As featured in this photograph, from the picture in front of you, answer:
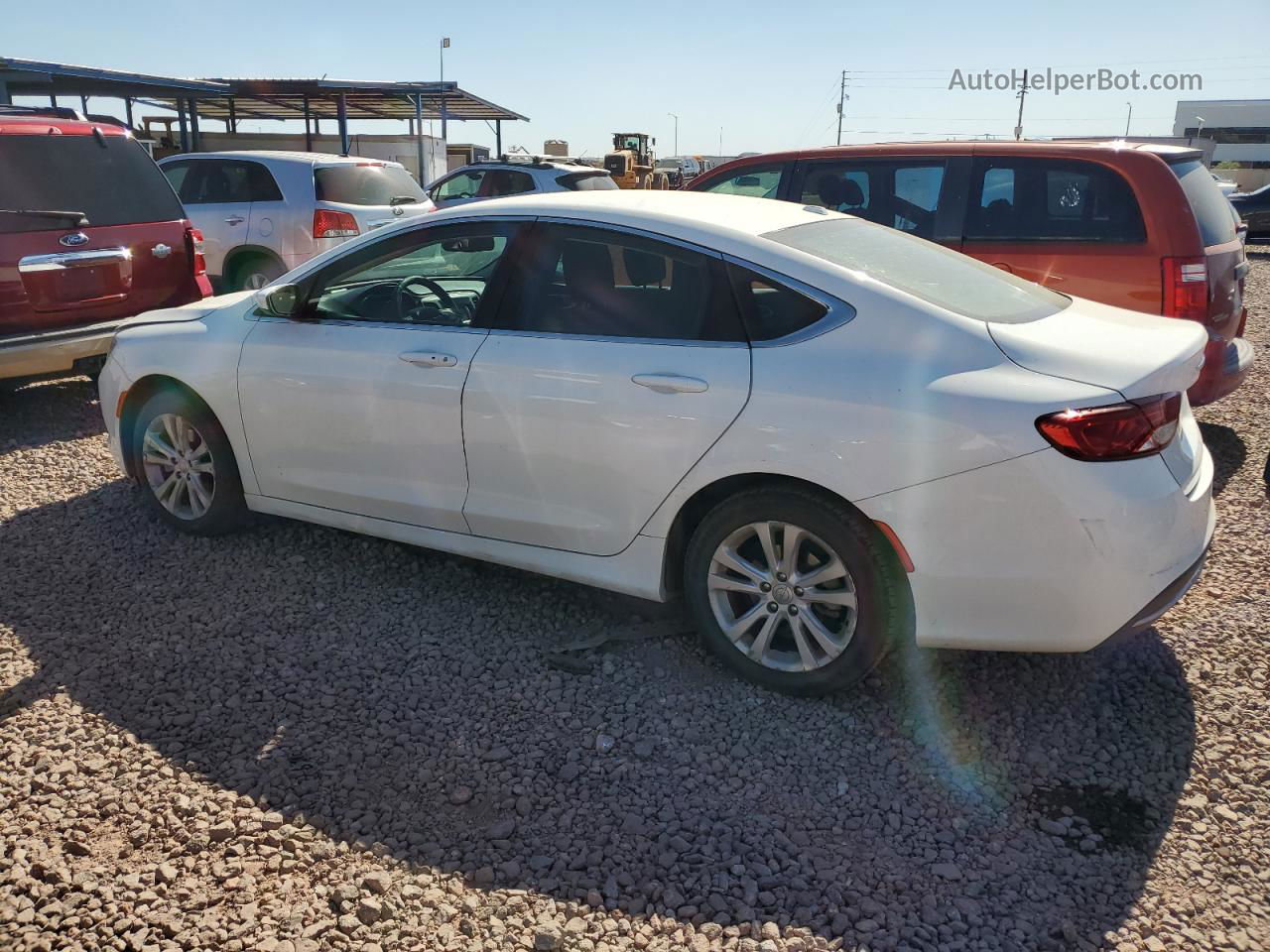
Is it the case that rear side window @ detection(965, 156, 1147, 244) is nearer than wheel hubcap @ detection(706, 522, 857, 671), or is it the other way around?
wheel hubcap @ detection(706, 522, 857, 671)

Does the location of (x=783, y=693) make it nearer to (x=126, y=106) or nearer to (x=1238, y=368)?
(x=1238, y=368)

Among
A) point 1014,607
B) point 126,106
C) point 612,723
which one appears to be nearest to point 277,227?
point 612,723

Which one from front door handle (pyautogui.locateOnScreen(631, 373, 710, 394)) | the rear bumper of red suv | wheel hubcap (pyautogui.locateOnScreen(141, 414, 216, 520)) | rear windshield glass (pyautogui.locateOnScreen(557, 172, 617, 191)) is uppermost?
rear windshield glass (pyautogui.locateOnScreen(557, 172, 617, 191))

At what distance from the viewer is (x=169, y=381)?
4.87 m

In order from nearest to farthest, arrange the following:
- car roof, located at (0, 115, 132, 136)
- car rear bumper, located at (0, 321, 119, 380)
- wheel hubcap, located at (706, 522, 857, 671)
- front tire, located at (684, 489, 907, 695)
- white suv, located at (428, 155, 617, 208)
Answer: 1. front tire, located at (684, 489, 907, 695)
2. wheel hubcap, located at (706, 522, 857, 671)
3. car rear bumper, located at (0, 321, 119, 380)
4. car roof, located at (0, 115, 132, 136)
5. white suv, located at (428, 155, 617, 208)

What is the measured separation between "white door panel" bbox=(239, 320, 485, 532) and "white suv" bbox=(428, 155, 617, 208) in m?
10.3

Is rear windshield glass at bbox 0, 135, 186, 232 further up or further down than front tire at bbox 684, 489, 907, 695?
further up

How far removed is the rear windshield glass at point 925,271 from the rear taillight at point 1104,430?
1.68ft

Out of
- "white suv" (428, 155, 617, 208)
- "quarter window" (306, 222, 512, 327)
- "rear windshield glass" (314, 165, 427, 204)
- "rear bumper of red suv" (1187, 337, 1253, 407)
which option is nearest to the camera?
"quarter window" (306, 222, 512, 327)

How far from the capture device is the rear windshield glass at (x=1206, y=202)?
5.59m

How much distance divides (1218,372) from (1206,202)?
3.38ft

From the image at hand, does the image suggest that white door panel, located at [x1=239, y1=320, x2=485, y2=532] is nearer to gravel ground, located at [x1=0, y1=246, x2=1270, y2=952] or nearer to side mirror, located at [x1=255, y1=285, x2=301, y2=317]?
side mirror, located at [x1=255, y1=285, x2=301, y2=317]

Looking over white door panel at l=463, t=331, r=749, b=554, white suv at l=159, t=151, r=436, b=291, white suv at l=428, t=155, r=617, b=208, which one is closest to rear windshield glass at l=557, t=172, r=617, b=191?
white suv at l=428, t=155, r=617, b=208

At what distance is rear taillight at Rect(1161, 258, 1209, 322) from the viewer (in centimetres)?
543
